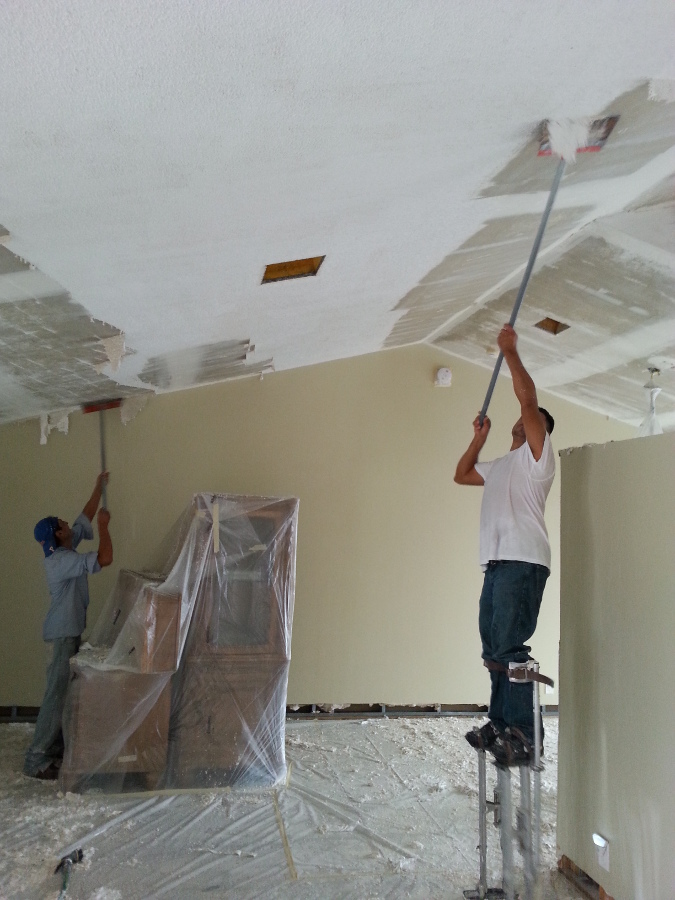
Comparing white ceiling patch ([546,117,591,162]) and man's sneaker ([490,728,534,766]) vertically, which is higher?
white ceiling patch ([546,117,591,162])

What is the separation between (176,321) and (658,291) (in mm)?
2065

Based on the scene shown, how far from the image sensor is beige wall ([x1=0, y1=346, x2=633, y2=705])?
178 inches

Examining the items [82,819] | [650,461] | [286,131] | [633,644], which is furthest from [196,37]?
[82,819]

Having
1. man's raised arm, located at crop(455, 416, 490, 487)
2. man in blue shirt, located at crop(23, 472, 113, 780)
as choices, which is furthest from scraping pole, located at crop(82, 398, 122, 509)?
man's raised arm, located at crop(455, 416, 490, 487)

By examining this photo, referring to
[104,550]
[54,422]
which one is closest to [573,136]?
[104,550]

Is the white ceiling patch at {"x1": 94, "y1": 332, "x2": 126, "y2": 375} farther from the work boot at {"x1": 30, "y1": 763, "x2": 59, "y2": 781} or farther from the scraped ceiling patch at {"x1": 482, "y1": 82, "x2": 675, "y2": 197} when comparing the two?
the work boot at {"x1": 30, "y1": 763, "x2": 59, "y2": 781}

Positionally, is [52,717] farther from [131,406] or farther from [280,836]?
[131,406]

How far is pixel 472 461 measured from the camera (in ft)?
8.94

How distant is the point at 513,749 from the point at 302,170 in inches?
68.1

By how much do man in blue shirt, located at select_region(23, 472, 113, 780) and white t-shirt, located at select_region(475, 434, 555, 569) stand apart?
2.17 m

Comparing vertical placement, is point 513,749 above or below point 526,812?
above

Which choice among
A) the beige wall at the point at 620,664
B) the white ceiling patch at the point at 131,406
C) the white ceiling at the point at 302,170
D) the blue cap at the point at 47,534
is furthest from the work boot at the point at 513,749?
the white ceiling patch at the point at 131,406

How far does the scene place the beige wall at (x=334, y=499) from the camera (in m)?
4.52

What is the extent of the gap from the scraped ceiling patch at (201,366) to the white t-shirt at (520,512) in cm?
176
